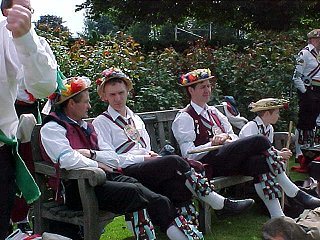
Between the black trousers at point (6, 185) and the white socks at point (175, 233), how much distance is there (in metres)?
1.76

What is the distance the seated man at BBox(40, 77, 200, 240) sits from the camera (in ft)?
13.9

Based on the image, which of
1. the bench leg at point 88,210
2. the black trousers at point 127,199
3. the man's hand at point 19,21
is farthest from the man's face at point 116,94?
the man's hand at point 19,21

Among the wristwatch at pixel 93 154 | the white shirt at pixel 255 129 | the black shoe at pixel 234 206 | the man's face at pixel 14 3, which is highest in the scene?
the man's face at pixel 14 3

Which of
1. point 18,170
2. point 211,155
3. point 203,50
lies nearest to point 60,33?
point 203,50

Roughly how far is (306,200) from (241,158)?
2.14 ft

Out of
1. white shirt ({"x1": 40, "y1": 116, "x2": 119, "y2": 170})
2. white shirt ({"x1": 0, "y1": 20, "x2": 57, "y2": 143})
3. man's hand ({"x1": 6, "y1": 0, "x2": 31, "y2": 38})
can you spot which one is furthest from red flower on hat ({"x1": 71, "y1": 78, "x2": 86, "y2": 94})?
man's hand ({"x1": 6, "y1": 0, "x2": 31, "y2": 38})

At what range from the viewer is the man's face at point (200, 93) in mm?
5668

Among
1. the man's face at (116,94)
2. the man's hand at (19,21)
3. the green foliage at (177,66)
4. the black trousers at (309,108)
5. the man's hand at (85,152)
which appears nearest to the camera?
the man's hand at (19,21)

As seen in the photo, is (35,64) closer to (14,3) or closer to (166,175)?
(14,3)

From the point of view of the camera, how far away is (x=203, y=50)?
9461 millimetres

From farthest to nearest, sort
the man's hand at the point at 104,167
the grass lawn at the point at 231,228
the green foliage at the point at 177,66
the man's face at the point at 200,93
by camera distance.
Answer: the green foliage at the point at 177,66 → the man's face at the point at 200,93 → the grass lawn at the point at 231,228 → the man's hand at the point at 104,167

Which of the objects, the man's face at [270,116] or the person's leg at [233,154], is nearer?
the person's leg at [233,154]

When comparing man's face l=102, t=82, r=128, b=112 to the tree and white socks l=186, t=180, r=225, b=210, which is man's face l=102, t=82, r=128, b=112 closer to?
white socks l=186, t=180, r=225, b=210

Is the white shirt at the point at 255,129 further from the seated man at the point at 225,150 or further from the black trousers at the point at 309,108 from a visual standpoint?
the black trousers at the point at 309,108
